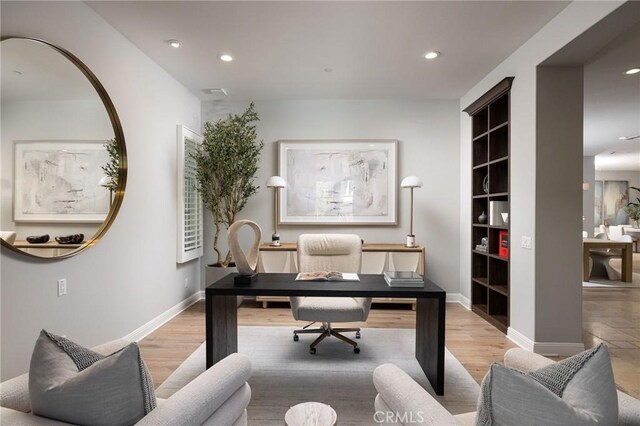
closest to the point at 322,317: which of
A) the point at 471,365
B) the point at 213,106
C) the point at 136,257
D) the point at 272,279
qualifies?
the point at 272,279

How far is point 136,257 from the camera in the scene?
128 inches

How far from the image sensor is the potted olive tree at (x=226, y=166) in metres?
4.14

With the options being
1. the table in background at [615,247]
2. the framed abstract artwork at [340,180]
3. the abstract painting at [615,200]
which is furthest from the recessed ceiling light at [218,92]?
the abstract painting at [615,200]

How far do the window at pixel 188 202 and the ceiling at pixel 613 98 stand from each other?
4.17m

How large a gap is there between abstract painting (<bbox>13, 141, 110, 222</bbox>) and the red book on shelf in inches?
146

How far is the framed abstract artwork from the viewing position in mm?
4734

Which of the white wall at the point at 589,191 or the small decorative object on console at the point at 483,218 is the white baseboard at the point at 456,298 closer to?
the small decorative object on console at the point at 483,218

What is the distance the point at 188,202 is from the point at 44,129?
2.15 meters

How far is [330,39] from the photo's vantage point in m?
3.06

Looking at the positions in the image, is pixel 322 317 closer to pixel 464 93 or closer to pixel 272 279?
pixel 272 279

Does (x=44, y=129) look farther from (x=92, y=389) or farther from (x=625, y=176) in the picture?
(x=625, y=176)

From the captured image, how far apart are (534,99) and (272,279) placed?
2714 millimetres

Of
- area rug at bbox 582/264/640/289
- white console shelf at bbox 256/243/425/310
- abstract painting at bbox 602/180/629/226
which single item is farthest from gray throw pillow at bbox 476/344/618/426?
abstract painting at bbox 602/180/629/226

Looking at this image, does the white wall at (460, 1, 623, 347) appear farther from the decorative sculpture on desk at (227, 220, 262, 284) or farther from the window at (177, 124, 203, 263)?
the window at (177, 124, 203, 263)
